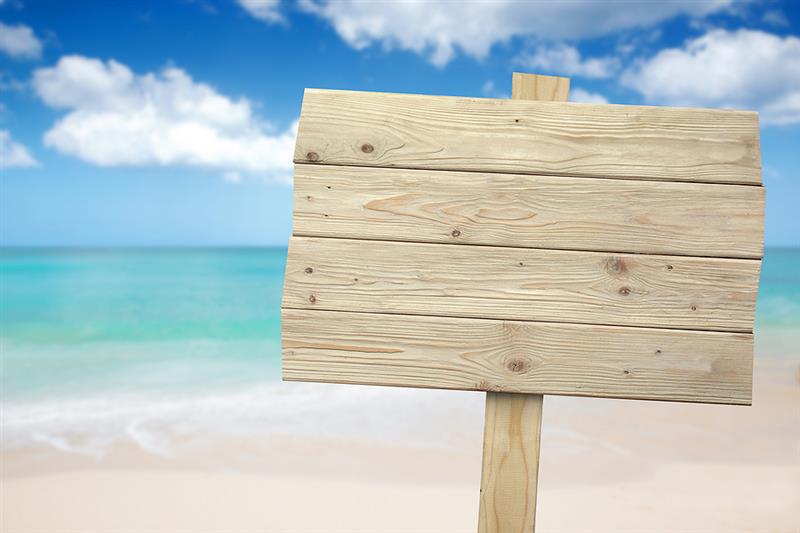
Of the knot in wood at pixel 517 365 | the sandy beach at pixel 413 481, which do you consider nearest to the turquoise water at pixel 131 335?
the sandy beach at pixel 413 481

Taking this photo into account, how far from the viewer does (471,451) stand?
497 centimetres

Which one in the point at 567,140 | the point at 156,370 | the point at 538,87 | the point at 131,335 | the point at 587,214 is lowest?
the point at 587,214

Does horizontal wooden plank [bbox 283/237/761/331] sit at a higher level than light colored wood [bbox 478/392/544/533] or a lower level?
higher

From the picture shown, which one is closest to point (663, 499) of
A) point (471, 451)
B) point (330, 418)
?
point (471, 451)

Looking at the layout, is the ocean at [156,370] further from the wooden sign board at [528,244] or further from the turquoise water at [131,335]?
the wooden sign board at [528,244]

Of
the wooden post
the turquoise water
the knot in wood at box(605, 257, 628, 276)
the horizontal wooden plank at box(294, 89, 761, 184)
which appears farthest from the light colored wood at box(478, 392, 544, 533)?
the turquoise water

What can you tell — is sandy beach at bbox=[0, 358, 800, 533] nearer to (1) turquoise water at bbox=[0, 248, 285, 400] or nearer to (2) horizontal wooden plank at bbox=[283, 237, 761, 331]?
(2) horizontal wooden plank at bbox=[283, 237, 761, 331]

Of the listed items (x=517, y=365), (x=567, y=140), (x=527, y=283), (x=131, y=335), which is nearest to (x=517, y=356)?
(x=517, y=365)

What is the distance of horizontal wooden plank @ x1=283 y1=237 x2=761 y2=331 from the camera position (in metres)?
1.88

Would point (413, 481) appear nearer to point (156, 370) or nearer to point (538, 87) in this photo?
point (538, 87)

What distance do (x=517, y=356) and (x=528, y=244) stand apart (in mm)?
312

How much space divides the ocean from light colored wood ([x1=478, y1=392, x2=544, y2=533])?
3214 mm

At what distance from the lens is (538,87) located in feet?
6.45

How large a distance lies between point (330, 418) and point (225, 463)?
1292 millimetres
